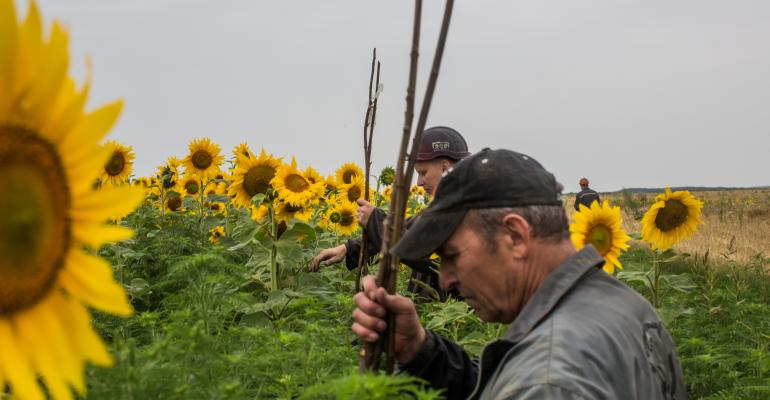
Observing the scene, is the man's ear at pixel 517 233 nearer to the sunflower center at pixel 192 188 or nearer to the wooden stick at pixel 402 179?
the wooden stick at pixel 402 179

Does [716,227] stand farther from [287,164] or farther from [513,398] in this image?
[513,398]

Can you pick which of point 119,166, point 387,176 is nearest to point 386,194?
point 387,176

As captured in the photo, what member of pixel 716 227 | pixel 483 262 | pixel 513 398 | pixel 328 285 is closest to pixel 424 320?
pixel 328 285

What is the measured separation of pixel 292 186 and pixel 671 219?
311 cm

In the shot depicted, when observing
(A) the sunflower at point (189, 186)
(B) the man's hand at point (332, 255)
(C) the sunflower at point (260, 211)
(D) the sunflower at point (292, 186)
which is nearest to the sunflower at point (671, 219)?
(B) the man's hand at point (332, 255)

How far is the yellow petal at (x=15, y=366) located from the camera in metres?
1.30

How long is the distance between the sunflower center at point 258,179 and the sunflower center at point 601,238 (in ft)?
8.30

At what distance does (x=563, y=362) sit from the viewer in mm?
1874

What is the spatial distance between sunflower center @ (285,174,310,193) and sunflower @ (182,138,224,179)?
8.95 ft

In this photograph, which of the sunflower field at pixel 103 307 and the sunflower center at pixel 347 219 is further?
the sunflower center at pixel 347 219

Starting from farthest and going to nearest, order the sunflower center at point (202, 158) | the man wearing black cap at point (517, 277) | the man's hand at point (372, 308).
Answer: the sunflower center at point (202, 158), the man's hand at point (372, 308), the man wearing black cap at point (517, 277)

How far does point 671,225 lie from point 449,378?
4193mm

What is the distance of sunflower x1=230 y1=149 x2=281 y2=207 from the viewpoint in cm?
620

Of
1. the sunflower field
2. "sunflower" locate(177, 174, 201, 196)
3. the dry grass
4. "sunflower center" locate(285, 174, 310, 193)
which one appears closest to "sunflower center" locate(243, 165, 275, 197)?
"sunflower center" locate(285, 174, 310, 193)
